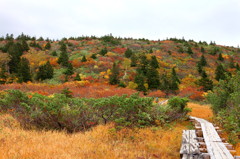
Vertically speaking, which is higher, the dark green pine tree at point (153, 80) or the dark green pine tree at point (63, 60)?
the dark green pine tree at point (63, 60)

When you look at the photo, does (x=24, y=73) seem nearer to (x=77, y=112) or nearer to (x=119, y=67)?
(x=119, y=67)

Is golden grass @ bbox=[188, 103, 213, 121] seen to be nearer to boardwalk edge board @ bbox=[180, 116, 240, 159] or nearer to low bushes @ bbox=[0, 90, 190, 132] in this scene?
low bushes @ bbox=[0, 90, 190, 132]

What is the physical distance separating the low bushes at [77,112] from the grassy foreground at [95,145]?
22.3 inches

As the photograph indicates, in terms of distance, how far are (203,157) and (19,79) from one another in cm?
2769

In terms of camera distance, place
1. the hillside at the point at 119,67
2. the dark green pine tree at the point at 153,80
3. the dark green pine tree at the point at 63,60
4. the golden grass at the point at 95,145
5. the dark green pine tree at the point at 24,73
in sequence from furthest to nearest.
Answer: the dark green pine tree at the point at 63,60
the dark green pine tree at the point at 153,80
the hillside at the point at 119,67
the dark green pine tree at the point at 24,73
the golden grass at the point at 95,145

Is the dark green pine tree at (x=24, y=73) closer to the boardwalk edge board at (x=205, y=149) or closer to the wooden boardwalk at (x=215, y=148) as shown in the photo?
the boardwalk edge board at (x=205, y=149)

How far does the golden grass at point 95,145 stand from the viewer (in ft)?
13.8

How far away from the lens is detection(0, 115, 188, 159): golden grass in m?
4.21

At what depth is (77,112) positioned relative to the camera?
6.92 metres

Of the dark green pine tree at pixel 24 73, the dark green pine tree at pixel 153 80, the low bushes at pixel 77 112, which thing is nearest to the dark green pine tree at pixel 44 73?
the dark green pine tree at pixel 24 73

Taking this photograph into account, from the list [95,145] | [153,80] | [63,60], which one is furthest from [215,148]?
[63,60]

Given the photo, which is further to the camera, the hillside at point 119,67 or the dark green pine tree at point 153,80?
the dark green pine tree at point 153,80

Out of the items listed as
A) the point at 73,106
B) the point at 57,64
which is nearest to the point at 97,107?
the point at 73,106

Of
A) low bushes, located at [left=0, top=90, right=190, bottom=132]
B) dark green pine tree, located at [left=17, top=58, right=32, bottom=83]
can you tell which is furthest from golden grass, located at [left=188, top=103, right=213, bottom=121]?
dark green pine tree, located at [left=17, top=58, right=32, bottom=83]
